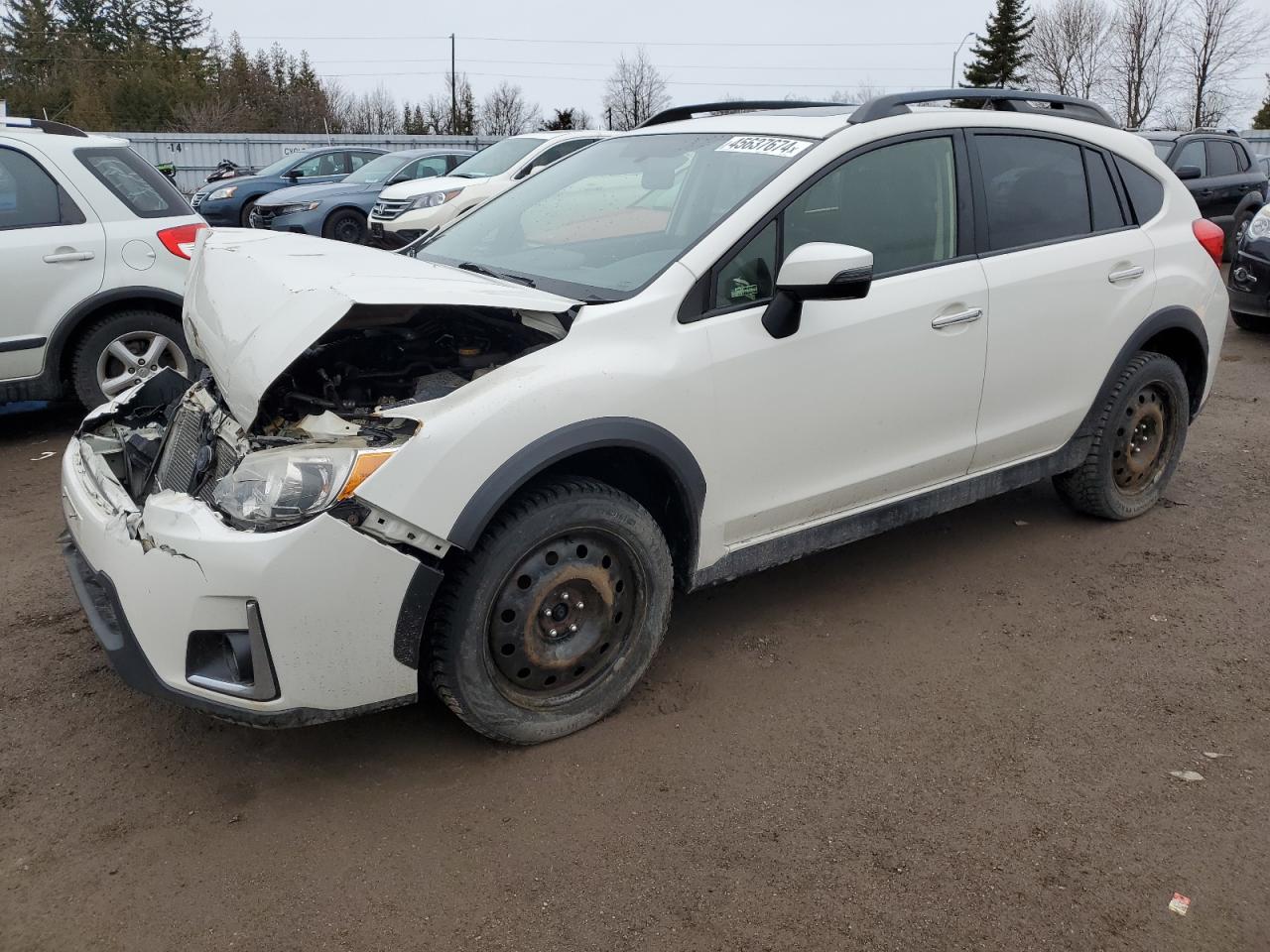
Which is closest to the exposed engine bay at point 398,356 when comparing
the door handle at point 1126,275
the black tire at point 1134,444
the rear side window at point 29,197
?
the door handle at point 1126,275

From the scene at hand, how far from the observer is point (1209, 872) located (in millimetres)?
2656

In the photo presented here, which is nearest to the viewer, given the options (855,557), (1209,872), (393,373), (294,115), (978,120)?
(1209,872)

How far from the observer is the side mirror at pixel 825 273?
3117mm

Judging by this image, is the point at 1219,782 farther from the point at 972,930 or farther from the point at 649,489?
the point at 649,489

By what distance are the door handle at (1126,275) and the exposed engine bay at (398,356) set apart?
2.50 meters

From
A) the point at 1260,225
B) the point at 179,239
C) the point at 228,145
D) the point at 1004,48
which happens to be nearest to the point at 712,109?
Result: the point at 179,239

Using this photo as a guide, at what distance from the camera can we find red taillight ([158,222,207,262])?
6.28m

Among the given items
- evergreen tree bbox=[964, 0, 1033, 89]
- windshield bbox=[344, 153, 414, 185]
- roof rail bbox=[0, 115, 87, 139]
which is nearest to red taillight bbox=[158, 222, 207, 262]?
roof rail bbox=[0, 115, 87, 139]

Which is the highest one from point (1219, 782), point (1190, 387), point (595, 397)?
point (595, 397)

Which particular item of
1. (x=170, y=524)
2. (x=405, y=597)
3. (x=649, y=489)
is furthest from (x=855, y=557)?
(x=170, y=524)

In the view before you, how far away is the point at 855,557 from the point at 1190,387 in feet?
6.07

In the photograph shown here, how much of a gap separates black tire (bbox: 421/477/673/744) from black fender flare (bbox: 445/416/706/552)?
0.11 m

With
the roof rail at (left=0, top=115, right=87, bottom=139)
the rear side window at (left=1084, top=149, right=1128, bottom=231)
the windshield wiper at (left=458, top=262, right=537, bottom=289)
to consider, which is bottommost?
the windshield wiper at (left=458, top=262, right=537, bottom=289)

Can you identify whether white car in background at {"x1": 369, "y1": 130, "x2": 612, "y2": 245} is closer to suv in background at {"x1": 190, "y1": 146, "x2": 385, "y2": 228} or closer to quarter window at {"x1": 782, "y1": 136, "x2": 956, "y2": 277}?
suv in background at {"x1": 190, "y1": 146, "x2": 385, "y2": 228}
